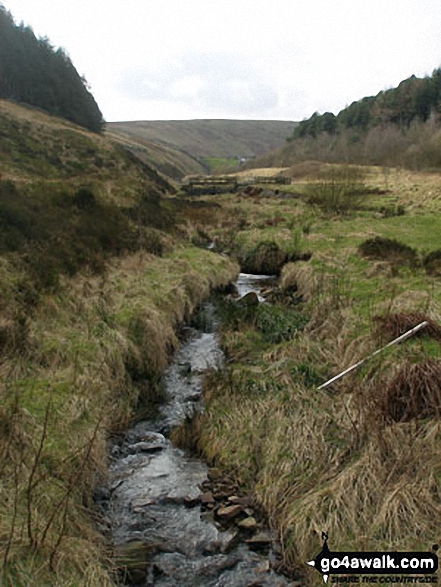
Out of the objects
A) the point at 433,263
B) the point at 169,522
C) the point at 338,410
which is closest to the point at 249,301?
the point at 433,263

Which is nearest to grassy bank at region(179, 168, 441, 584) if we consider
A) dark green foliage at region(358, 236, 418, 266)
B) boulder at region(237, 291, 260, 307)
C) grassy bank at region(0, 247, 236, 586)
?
dark green foliage at region(358, 236, 418, 266)

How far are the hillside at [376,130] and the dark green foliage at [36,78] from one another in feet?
124

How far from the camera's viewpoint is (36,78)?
202ft

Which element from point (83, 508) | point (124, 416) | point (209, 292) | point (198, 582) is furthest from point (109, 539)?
point (209, 292)

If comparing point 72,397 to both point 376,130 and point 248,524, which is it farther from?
point 376,130

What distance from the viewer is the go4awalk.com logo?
4527mm

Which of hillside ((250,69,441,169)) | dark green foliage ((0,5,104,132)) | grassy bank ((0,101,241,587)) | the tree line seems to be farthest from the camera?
the tree line

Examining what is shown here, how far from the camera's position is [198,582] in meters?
5.08

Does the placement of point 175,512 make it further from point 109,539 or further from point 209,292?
point 209,292

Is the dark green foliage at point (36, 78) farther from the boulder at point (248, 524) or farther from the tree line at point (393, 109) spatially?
the boulder at point (248, 524)

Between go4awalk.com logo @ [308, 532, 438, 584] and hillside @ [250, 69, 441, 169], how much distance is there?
51.0 m

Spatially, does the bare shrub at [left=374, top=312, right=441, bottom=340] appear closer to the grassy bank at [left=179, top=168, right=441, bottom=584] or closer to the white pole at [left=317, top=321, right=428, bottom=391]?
the grassy bank at [left=179, top=168, right=441, bottom=584]

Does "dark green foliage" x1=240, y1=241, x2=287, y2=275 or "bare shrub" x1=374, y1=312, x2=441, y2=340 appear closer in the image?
"bare shrub" x1=374, y1=312, x2=441, y2=340

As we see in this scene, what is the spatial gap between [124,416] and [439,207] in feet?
90.2
